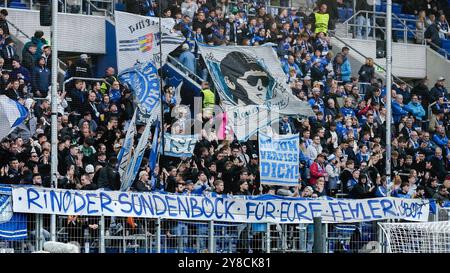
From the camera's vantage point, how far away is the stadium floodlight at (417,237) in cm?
1928

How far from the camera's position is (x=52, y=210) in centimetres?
1795

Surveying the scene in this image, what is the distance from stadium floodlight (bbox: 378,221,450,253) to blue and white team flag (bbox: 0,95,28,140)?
19.2ft

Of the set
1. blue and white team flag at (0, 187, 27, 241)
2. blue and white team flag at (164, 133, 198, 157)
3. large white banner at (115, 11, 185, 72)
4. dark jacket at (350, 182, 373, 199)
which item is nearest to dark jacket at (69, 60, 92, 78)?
large white banner at (115, 11, 185, 72)

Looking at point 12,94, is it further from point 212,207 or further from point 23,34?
point 212,207

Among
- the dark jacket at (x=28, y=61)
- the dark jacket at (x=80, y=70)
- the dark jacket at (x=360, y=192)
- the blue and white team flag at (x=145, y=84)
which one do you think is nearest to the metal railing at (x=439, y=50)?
the dark jacket at (x=360, y=192)

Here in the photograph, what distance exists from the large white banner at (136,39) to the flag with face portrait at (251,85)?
1.31m

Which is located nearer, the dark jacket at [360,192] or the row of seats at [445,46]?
the dark jacket at [360,192]

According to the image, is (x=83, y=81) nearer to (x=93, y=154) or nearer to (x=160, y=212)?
(x=93, y=154)

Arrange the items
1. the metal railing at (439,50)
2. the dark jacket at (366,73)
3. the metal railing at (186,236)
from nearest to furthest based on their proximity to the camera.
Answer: the metal railing at (186,236) < the dark jacket at (366,73) < the metal railing at (439,50)

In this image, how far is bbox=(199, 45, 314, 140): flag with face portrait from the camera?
2453 centimetres

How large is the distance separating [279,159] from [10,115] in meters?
4.68

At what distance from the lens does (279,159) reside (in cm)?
2289

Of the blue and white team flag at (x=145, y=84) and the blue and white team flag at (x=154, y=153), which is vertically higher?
the blue and white team flag at (x=145, y=84)

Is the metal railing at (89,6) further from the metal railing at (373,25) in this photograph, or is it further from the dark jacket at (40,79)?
the metal railing at (373,25)
